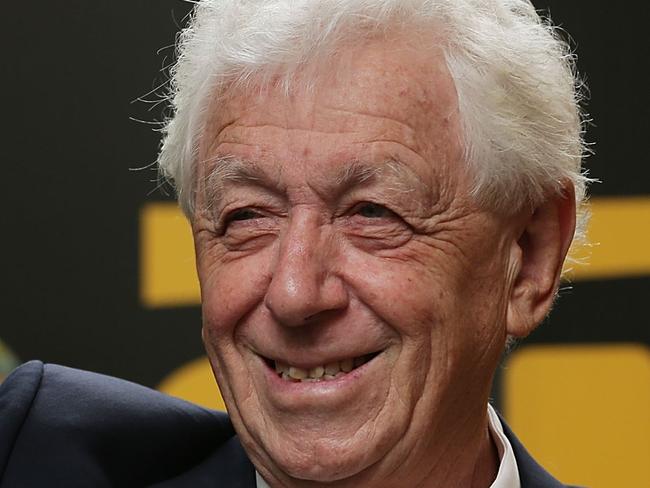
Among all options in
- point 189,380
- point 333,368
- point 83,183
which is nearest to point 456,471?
point 333,368

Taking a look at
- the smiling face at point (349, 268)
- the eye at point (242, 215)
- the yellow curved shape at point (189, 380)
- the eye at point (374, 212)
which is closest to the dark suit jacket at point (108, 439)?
the smiling face at point (349, 268)

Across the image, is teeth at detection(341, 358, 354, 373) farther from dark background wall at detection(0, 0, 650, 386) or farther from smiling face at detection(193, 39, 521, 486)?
dark background wall at detection(0, 0, 650, 386)

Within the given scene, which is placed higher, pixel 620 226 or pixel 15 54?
pixel 15 54

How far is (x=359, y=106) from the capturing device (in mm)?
1539

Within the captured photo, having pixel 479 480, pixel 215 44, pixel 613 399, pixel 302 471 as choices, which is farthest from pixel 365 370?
pixel 613 399

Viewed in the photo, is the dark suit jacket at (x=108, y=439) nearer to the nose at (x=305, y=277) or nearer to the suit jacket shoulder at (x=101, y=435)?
the suit jacket shoulder at (x=101, y=435)

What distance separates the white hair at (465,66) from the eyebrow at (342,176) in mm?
85

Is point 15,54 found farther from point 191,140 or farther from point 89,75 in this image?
point 191,140

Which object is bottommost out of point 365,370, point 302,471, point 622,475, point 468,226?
point 622,475

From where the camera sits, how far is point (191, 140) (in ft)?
5.57

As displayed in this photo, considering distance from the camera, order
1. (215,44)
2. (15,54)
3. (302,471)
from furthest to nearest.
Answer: (15,54) < (215,44) < (302,471)

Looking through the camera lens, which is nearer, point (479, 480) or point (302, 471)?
point (302, 471)

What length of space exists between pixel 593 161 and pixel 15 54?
1.20 m

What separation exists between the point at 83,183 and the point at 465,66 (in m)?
1.18
